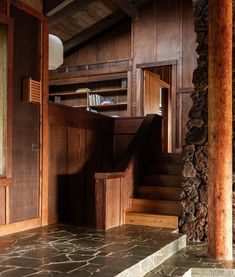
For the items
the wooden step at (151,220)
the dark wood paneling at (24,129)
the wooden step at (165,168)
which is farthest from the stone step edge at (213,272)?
the wooden step at (165,168)

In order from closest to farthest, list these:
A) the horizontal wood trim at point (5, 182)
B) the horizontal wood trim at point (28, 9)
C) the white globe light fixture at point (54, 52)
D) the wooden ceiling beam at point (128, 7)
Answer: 1. the horizontal wood trim at point (5, 182)
2. the horizontal wood trim at point (28, 9)
3. the white globe light fixture at point (54, 52)
4. the wooden ceiling beam at point (128, 7)

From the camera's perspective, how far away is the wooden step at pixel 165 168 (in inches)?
242

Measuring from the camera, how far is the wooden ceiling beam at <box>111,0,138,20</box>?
828 centimetres

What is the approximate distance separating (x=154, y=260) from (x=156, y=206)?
67.4 inches

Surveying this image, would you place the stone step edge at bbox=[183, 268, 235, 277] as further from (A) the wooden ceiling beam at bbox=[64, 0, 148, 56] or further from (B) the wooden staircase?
(A) the wooden ceiling beam at bbox=[64, 0, 148, 56]

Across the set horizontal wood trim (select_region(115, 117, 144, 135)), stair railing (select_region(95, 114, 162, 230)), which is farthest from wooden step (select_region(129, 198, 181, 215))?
horizontal wood trim (select_region(115, 117, 144, 135))

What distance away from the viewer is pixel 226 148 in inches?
163

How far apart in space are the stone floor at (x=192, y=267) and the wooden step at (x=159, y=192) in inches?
55.9

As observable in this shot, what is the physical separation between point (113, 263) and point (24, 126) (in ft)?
7.13

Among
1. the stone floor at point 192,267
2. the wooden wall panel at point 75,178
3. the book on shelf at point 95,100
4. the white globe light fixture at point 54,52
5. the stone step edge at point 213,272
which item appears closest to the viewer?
the stone floor at point 192,267

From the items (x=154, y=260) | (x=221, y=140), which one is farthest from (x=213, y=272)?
(x=221, y=140)

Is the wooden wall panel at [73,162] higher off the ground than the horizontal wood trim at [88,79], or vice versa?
the horizontal wood trim at [88,79]

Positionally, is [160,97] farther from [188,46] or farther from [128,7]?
[128,7]

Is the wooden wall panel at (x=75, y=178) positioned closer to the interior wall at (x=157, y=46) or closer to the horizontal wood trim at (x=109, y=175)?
the horizontal wood trim at (x=109, y=175)
